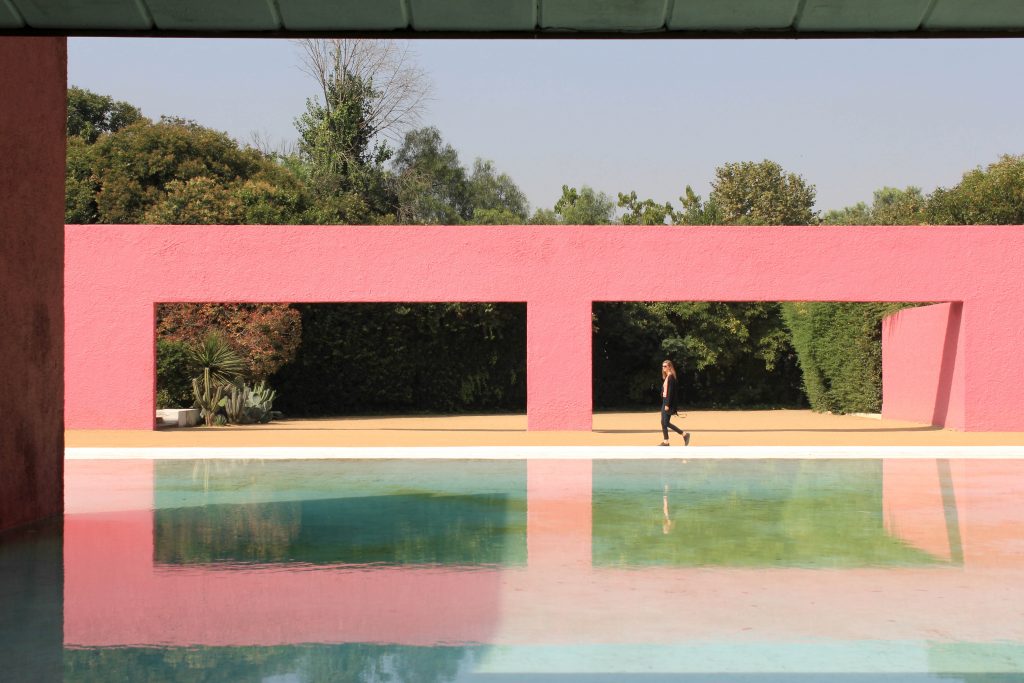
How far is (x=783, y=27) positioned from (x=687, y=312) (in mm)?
31674

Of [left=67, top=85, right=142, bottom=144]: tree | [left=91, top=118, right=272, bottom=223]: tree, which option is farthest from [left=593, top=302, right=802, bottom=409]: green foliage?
[left=67, top=85, right=142, bottom=144]: tree

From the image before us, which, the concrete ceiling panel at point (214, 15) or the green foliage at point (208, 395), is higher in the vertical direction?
the concrete ceiling panel at point (214, 15)

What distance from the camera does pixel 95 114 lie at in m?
48.8

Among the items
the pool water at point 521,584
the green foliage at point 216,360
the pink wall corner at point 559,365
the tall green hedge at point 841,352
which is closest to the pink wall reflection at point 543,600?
the pool water at point 521,584

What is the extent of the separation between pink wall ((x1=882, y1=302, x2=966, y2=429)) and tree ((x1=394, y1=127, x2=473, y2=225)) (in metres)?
22.1

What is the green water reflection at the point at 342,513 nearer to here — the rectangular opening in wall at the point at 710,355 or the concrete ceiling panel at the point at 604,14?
the concrete ceiling panel at the point at 604,14

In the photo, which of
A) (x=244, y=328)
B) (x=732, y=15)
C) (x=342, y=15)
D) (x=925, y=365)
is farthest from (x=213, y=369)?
(x=732, y=15)

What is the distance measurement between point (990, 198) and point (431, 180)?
23.1 metres

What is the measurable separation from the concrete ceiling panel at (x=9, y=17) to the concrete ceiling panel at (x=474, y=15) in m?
1.96

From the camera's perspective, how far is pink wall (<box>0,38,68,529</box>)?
9.62m

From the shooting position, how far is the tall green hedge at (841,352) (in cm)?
3002

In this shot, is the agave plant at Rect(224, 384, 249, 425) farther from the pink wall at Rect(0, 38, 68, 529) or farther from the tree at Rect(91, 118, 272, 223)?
the pink wall at Rect(0, 38, 68, 529)

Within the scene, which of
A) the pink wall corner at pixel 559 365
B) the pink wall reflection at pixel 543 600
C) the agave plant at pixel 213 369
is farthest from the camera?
the agave plant at pixel 213 369

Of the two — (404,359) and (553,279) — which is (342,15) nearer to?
(553,279)
